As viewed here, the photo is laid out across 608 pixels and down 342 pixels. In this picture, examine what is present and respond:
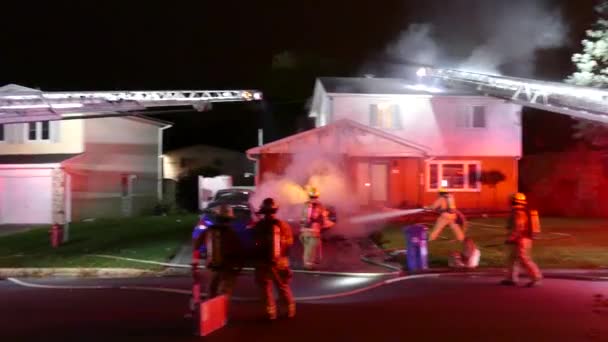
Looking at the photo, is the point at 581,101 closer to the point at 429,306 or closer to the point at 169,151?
the point at 429,306

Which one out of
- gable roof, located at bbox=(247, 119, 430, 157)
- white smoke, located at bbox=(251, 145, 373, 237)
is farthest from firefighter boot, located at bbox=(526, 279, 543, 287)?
gable roof, located at bbox=(247, 119, 430, 157)

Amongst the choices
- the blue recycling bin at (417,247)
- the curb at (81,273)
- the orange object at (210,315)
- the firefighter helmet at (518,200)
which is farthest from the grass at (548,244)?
the orange object at (210,315)

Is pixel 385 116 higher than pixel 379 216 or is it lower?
higher

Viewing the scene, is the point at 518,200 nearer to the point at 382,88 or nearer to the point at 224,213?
the point at 224,213

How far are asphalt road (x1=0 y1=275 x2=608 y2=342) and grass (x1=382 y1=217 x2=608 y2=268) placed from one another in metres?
2.53

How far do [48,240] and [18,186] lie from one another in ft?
25.7

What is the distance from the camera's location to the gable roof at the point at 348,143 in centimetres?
2598

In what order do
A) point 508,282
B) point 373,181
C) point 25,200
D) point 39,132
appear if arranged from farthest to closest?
point 39,132
point 373,181
point 25,200
point 508,282

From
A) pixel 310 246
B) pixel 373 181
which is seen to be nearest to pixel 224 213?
pixel 310 246

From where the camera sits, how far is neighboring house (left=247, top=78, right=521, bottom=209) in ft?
92.7

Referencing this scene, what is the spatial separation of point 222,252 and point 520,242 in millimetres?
5530

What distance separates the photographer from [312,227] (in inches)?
564

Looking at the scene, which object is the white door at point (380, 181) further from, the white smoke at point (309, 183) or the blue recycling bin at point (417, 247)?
the blue recycling bin at point (417, 247)

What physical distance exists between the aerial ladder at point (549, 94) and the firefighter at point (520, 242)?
659 centimetres
